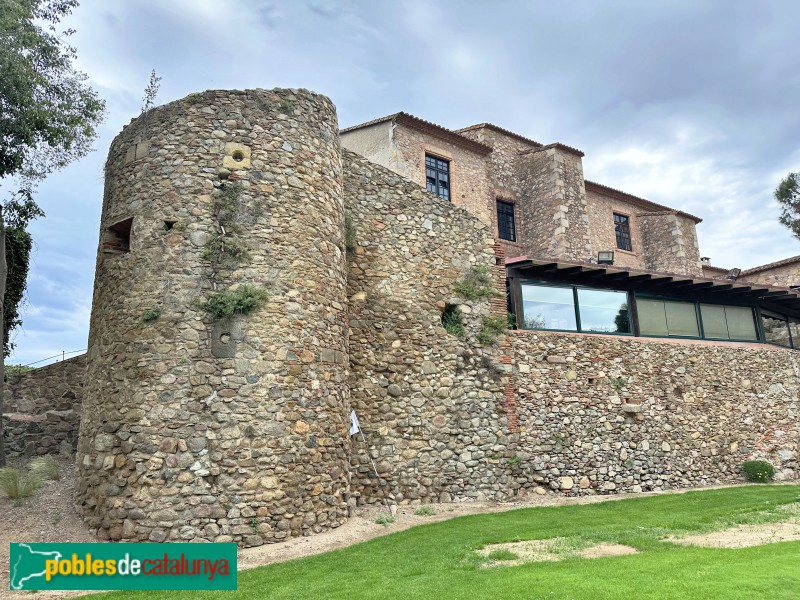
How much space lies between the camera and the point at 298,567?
752 cm

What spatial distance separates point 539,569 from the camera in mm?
6805

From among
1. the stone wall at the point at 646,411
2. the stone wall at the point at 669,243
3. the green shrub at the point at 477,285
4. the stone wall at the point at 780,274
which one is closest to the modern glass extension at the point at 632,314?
the stone wall at the point at 646,411

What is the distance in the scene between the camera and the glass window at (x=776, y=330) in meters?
19.2

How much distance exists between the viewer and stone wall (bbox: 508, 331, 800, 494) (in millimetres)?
13609

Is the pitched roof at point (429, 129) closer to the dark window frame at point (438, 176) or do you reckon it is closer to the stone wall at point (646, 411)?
the dark window frame at point (438, 176)

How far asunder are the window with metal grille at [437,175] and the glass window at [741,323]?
9.57m

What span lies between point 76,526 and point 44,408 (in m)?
4.66

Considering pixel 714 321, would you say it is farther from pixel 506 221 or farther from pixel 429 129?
pixel 429 129

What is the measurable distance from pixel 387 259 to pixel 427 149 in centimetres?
883

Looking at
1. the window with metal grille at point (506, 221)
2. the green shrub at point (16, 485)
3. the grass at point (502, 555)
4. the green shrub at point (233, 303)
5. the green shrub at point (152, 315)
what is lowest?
the grass at point (502, 555)

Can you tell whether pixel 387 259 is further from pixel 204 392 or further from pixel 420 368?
pixel 204 392

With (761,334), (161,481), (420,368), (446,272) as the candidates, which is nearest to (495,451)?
(420,368)

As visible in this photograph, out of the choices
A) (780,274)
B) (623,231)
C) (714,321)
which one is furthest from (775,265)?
(714,321)

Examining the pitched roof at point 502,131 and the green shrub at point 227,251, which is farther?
the pitched roof at point 502,131
